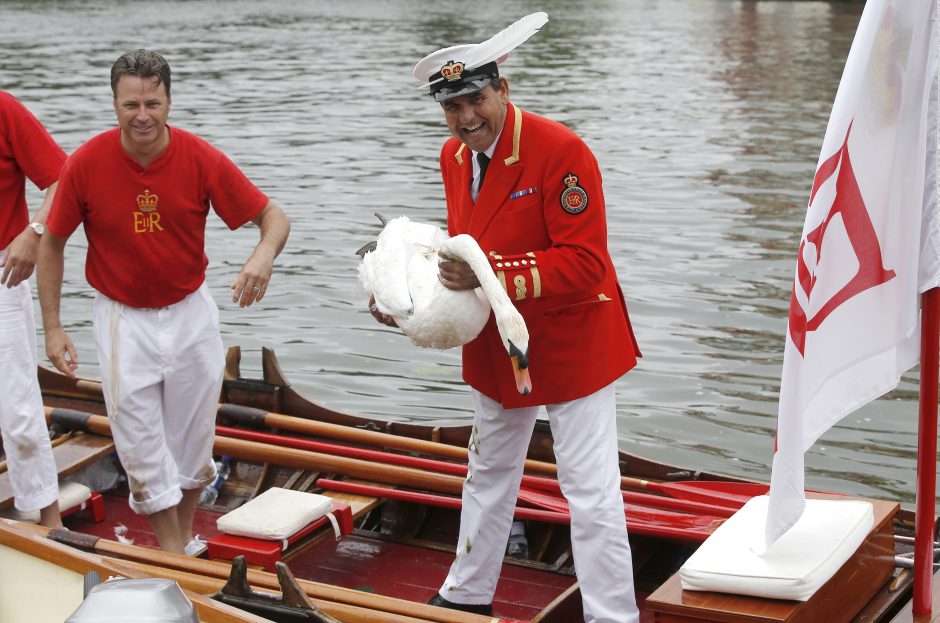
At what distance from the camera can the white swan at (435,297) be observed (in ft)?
13.3

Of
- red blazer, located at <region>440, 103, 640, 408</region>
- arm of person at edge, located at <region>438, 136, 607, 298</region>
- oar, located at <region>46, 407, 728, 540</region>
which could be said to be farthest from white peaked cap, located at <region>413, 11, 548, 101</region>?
oar, located at <region>46, 407, 728, 540</region>

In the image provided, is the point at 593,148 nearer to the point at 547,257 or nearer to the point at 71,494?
the point at 71,494

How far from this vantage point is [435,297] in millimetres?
4102

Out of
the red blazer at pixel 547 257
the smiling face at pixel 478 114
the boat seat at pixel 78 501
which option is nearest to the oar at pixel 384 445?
the boat seat at pixel 78 501

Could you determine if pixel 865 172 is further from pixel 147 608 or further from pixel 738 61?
pixel 738 61

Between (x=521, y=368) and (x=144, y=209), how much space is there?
5.56 feet

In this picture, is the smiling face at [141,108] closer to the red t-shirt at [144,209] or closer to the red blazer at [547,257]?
the red t-shirt at [144,209]

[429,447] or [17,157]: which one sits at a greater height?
[17,157]

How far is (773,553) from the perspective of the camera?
4012mm

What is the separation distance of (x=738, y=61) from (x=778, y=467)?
2594cm

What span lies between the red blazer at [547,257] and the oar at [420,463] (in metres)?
1.05

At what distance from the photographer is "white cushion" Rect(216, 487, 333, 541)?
17.0 ft

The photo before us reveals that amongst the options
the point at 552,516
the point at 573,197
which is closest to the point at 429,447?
the point at 552,516

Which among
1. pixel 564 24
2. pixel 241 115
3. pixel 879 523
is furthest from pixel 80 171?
pixel 564 24
